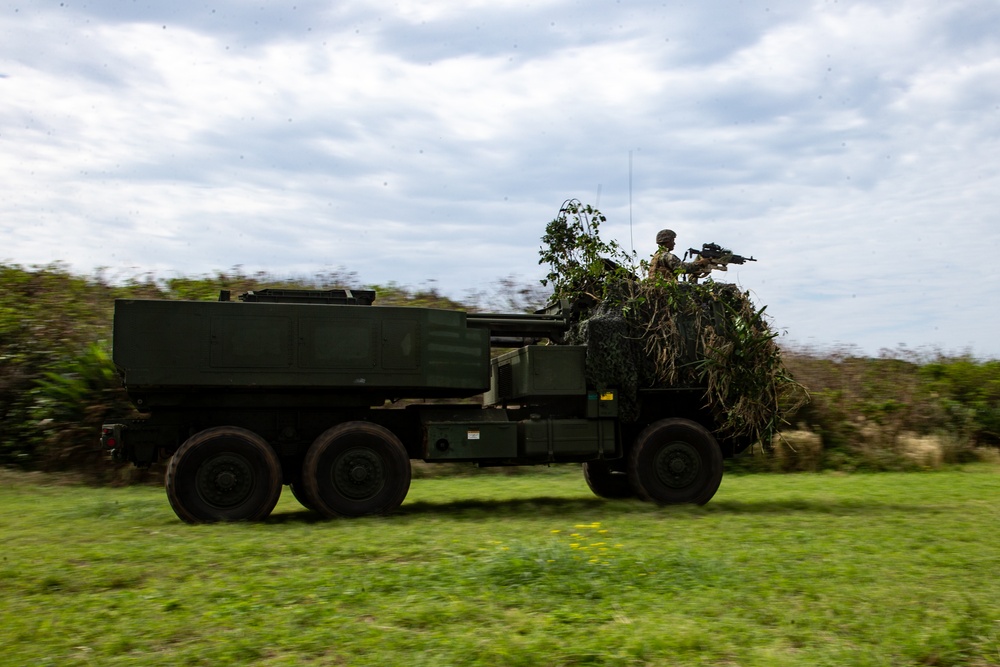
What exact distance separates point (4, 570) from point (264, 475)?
370cm

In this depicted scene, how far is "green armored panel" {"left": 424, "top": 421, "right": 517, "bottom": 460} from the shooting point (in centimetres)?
1141

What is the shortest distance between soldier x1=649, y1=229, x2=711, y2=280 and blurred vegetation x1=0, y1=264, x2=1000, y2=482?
15.2 feet

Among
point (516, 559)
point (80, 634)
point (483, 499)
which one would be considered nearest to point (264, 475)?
point (483, 499)

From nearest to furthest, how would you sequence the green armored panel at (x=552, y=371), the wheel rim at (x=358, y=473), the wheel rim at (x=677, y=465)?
the wheel rim at (x=358, y=473)
the green armored panel at (x=552, y=371)
the wheel rim at (x=677, y=465)

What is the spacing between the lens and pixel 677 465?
12.2 m

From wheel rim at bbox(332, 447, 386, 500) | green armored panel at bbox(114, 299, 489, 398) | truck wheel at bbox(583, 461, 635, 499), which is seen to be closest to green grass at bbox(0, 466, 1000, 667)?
wheel rim at bbox(332, 447, 386, 500)

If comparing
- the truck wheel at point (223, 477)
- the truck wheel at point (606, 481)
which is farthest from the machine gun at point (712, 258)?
the truck wheel at point (223, 477)

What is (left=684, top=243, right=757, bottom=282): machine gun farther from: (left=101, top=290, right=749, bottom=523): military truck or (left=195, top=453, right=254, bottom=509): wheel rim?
(left=195, top=453, right=254, bottom=509): wheel rim

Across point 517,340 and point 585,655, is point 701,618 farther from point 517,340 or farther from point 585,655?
point 517,340

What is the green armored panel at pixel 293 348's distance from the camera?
10422 millimetres

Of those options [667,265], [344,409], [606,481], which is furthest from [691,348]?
[344,409]

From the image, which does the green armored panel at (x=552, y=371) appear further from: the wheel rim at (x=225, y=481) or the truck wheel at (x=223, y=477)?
the wheel rim at (x=225, y=481)

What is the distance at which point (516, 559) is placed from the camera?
7043 millimetres

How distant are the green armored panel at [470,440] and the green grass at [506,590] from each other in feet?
2.67
